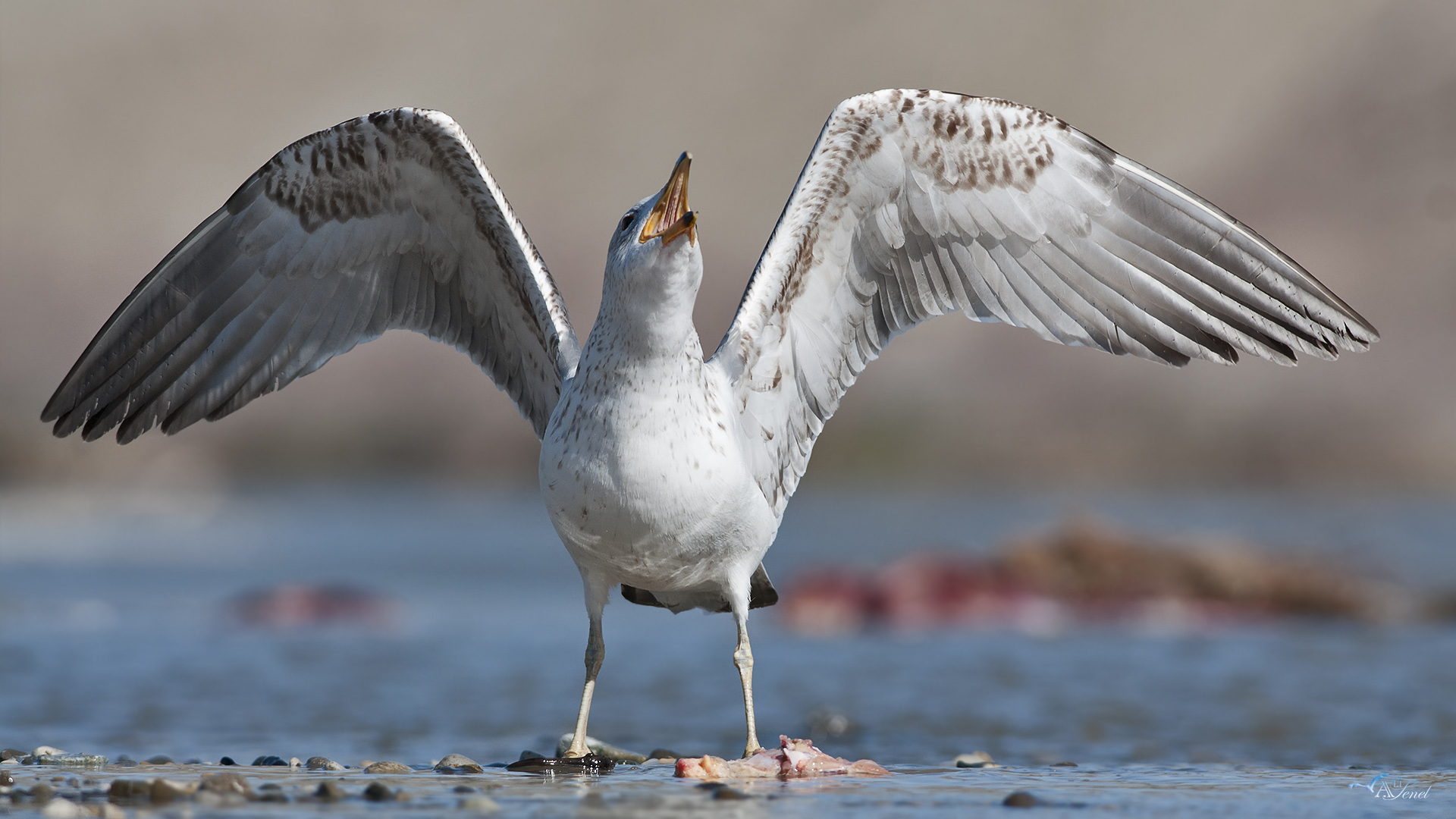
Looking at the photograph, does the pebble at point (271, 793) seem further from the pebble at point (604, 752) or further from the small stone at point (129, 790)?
the pebble at point (604, 752)

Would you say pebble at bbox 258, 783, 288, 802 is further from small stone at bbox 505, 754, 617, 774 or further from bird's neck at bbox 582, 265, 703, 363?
bird's neck at bbox 582, 265, 703, 363

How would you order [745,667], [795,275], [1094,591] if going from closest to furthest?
1. [745,667]
2. [795,275]
3. [1094,591]

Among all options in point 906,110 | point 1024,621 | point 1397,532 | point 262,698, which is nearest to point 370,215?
point 906,110

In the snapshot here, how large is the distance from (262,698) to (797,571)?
7.90 metres

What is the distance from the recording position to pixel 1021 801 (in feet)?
20.0

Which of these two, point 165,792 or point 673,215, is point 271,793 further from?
→ point 673,215

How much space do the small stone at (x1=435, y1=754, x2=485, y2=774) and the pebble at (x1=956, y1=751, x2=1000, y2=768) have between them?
2.28 metres

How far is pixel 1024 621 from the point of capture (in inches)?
561

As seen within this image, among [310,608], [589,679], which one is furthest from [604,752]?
[310,608]

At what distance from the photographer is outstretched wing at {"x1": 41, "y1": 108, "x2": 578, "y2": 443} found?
780 centimetres

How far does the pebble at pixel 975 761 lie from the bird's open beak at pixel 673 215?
9.52 feet

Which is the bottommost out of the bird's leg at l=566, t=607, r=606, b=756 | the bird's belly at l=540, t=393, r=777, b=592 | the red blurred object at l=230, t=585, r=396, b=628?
the bird's leg at l=566, t=607, r=606, b=756

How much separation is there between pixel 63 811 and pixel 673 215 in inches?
127

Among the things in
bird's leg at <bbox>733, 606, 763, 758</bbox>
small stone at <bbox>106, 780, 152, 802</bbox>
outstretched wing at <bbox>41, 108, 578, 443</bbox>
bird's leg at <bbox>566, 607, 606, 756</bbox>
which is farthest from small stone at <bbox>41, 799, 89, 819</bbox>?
outstretched wing at <bbox>41, 108, 578, 443</bbox>
